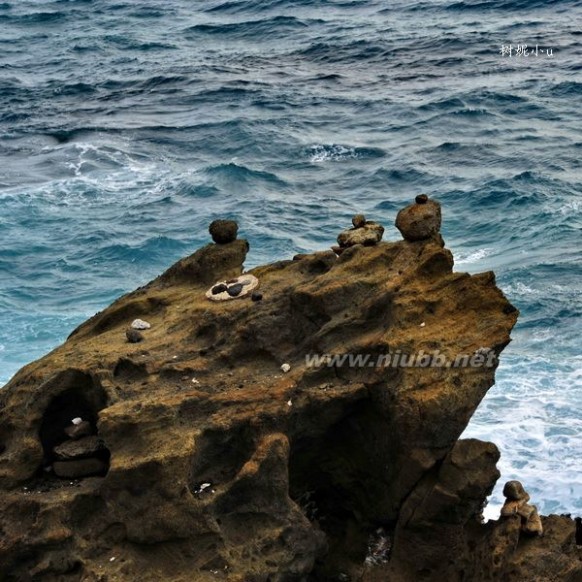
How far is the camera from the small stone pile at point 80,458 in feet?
32.9

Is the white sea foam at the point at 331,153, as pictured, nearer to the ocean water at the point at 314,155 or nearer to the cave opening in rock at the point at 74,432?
the ocean water at the point at 314,155

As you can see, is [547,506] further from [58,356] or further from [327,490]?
[58,356]

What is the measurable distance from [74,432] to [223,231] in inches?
131

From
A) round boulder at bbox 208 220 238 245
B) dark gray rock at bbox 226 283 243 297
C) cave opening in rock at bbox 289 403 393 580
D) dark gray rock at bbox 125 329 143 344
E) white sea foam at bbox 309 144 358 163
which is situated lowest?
white sea foam at bbox 309 144 358 163

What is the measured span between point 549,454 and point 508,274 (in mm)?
7325

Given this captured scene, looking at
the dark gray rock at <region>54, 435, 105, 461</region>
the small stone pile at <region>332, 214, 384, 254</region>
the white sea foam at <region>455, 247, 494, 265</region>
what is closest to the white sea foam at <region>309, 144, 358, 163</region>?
the white sea foam at <region>455, 247, 494, 265</region>

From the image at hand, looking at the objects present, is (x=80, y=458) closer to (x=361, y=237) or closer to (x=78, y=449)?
(x=78, y=449)

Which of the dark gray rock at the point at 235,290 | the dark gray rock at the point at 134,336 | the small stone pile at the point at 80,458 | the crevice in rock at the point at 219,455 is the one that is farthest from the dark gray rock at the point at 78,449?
the dark gray rock at the point at 235,290

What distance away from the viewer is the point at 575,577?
9.79 metres

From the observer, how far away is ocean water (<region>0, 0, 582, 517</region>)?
21.8 m

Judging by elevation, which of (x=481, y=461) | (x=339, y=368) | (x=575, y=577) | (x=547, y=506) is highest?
(x=339, y=368)

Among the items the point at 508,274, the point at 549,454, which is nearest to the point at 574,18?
the point at 508,274

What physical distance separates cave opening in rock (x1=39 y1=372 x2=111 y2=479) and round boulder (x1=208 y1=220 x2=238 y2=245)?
2862 mm

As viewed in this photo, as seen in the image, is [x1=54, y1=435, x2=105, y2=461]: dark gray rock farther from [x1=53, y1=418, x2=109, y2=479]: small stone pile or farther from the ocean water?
the ocean water
